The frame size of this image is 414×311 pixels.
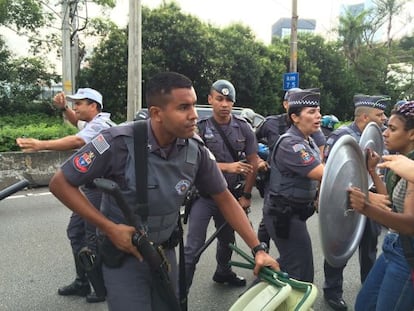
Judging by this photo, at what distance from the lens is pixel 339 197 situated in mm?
2115

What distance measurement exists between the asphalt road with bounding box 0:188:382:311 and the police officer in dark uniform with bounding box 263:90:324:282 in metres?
0.73

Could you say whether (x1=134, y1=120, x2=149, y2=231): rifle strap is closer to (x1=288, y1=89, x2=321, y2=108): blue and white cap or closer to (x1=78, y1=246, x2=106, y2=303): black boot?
(x1=78, y1=246, x2=106, y2=303): black boot

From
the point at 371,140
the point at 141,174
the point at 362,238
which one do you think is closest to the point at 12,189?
the point at 141,174

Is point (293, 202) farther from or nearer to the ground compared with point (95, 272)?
farther from the ground

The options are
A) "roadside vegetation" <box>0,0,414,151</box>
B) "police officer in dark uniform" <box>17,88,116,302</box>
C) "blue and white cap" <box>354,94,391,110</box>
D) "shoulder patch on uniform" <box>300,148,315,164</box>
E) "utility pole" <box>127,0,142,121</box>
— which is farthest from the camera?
"roadside vegetation" <box>0,0,414,151</box>

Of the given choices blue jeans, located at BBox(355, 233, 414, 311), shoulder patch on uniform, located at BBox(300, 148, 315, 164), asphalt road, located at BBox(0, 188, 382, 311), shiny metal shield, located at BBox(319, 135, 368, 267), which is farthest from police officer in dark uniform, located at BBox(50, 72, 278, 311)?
asphalt road, located at BBox(0, 188, 382, 311)

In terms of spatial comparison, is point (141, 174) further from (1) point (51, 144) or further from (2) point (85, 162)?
(1) point (51, 144)

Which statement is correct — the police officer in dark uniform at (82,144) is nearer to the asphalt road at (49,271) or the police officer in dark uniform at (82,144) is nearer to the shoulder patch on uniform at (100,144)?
the asphalt road at (49,271)

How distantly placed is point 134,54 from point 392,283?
851 centimetres

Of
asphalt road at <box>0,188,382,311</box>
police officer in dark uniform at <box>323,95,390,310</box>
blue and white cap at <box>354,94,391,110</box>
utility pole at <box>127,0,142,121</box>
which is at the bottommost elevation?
asphalt road at <box>0,188,382,311</box>

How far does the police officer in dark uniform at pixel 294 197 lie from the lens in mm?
2887

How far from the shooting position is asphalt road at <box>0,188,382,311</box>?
3.41 m

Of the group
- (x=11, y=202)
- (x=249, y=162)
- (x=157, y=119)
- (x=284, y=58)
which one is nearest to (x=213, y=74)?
(x=284, y=58)

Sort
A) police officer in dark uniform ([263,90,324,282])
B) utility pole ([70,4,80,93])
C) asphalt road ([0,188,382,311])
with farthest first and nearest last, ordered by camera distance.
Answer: utility pole ([70,4,80,93])
asphalt road ([0,188,382,311])
police officer in dark uniform ([263,90,324,282])
